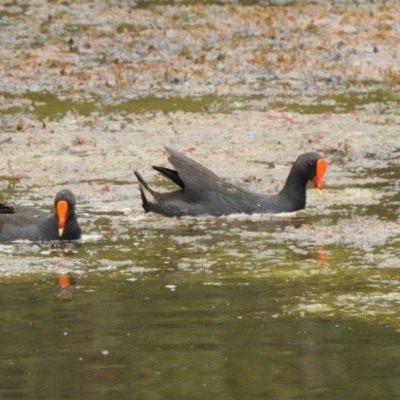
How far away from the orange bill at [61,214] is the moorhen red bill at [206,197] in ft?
4.34

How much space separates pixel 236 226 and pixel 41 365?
197 inches

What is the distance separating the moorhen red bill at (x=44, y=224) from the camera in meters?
11.7

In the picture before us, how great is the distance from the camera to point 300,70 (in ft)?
77.4

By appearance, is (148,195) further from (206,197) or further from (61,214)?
(61,214)

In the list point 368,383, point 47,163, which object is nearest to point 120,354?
point 368,383

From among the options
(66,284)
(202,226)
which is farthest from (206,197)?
(66,284)

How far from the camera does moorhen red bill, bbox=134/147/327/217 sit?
1300 centimetres

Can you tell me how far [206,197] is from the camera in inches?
512

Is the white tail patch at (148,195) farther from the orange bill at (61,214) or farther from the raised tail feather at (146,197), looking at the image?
the orange bill at (61,214)

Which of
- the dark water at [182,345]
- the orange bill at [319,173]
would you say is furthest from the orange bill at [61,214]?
the orange bill at [319,173]

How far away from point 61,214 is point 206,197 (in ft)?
6.11

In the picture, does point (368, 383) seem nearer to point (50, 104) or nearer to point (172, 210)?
point (172, 210)

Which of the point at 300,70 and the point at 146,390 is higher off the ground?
the point at 300,70

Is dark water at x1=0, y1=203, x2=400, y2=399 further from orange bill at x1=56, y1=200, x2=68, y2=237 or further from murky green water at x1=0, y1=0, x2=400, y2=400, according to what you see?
orange bill at x1=56, y1=200, x2=68, y2=237
